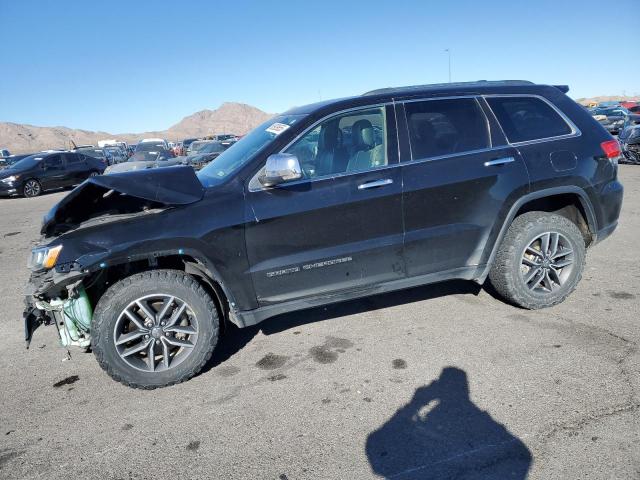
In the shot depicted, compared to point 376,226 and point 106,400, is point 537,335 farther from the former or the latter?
point 106,400

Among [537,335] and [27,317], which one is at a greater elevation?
[27,317]

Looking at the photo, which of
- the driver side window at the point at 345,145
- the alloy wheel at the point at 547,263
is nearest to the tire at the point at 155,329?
the driver side window at the point at 345,145

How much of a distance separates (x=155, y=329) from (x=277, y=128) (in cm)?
180

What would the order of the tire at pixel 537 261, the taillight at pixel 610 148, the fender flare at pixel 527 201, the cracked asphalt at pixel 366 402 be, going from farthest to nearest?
the taillight at pixel 610 148, the tire at pixel 537 261, the fender flare at pixel 527 201, the cracked asphalt at pixel 366 402

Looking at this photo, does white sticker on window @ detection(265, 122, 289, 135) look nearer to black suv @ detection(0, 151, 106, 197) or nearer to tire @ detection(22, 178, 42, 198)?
black suv @ detection(0, 151, 106, 197)

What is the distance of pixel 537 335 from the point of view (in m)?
3.70

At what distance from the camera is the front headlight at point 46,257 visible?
3098 mm

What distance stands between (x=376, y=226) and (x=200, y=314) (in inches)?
57.1

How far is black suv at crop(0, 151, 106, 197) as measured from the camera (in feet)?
54.4

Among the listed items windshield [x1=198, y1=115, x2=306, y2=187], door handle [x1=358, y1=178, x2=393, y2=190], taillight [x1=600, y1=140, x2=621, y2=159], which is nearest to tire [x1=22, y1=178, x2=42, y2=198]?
windshield [x1=198, y1=115, x2=306, y2=187]

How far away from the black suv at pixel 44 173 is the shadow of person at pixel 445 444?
55.2ft

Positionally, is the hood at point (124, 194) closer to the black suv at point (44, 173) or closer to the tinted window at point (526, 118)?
the tinted window at point (526, 118)

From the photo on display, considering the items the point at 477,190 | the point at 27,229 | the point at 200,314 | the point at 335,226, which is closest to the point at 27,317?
the point at 200,314

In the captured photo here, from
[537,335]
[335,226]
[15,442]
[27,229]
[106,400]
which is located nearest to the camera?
[15,442]
